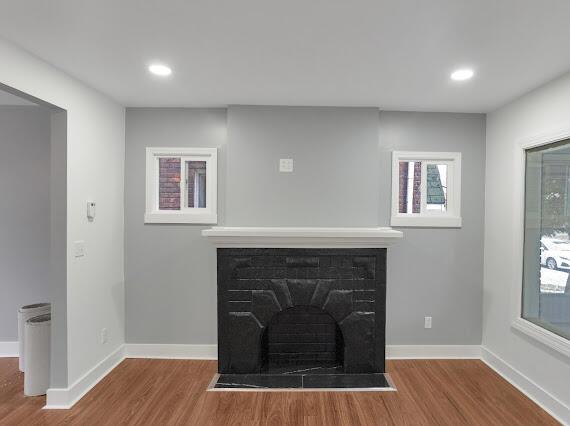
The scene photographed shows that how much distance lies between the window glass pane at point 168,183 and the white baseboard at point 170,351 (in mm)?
1328

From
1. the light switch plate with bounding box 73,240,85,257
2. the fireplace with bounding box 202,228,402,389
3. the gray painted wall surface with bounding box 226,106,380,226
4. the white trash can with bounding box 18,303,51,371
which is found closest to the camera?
the light switch plate with bounding box 73,240,85,257

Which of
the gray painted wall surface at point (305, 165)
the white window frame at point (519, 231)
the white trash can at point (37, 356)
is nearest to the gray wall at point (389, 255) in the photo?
the gray painted wall surface at point (305, 165)

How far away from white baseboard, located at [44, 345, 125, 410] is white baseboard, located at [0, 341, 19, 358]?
1010 mm

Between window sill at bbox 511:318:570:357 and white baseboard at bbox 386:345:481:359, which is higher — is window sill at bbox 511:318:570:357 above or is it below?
above

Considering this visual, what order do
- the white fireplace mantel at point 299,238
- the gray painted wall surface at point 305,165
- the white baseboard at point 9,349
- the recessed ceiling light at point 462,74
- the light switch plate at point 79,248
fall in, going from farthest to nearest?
the white baseboard at point 9,349 → the gray painted wall surface at point 305,165 → the white fireplace mantel at point 299,238 → the light switch plate at point 79,248 → the recessed ceiling light at point 462,74

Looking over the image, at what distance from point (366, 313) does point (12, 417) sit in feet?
8.75

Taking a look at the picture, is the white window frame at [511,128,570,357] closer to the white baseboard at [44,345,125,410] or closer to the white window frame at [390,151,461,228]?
the white window frame at [390,151,461,228]

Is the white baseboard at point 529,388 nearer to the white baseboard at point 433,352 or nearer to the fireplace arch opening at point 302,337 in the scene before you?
the white baseboard at point 433,352

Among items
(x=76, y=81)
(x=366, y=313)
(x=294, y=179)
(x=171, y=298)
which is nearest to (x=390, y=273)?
(x=366, y=313)

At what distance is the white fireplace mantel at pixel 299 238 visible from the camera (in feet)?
9.38

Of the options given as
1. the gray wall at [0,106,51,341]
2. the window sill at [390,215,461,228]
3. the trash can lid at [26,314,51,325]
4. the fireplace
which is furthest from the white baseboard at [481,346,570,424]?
the gray wall at [0,106,51,341]

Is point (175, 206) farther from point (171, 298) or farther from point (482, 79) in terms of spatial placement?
point (482, 79)

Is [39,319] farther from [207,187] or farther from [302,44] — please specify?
[302,44]

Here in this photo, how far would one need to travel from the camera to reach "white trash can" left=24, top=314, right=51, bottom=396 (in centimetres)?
262
